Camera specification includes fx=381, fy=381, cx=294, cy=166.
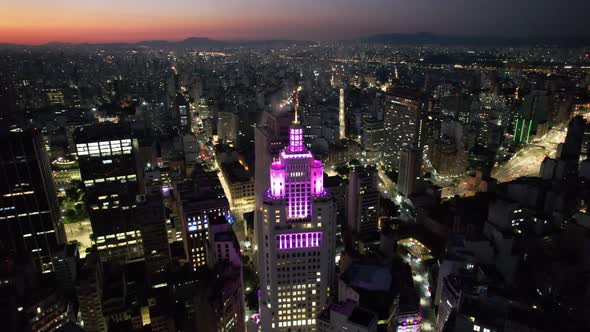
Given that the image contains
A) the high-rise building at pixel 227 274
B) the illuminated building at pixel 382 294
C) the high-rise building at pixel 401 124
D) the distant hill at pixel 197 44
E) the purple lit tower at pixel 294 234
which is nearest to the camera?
the illuminated building at pixel 382 294

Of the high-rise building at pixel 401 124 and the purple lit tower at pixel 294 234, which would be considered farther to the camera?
the high-rise building at pixel 401 124

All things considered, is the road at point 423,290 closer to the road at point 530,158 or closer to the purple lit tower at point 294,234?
the purple lit tower at point 294,234

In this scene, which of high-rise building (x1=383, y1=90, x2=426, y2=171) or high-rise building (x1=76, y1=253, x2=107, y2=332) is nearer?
high-rise building (x1=76, y1=253, x2=107, y2=332)

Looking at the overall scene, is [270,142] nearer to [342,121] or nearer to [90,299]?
[90,299]

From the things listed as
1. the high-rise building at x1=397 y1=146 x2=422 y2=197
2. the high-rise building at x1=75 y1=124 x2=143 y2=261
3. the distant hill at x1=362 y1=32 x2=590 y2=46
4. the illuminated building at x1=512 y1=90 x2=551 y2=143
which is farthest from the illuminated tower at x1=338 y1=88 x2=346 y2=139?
the distant hill at x1=362 y1=32 x2=590 y2=46

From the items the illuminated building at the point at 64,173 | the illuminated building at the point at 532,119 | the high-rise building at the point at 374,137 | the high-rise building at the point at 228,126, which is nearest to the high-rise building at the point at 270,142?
the high-rise building at the point at 374,137

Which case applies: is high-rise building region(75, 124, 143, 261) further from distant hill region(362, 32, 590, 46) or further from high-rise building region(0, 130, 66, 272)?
distant hill region(362, 32, 590, 46)
